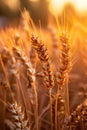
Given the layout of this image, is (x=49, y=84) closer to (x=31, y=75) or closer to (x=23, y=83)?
(x=31, y=75)

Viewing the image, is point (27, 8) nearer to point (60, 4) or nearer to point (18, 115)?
point (60, 4)

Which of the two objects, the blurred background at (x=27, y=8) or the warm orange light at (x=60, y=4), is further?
the blurred background at (x=27, y=8)

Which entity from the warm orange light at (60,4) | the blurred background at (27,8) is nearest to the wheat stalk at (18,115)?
the warm orange light at (60,4)

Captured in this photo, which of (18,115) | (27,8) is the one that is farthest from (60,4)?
(27,8)

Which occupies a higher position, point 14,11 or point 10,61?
point 14,11

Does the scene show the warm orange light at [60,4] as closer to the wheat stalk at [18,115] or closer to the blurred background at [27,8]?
the wheat stalk at [18,115]

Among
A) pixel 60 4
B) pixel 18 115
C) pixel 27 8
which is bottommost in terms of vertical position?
pixel 18 115

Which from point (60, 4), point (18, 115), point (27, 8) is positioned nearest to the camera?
point (18, 115)

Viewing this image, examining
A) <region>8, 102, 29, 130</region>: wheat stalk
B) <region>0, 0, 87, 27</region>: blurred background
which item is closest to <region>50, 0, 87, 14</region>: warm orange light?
<region>8, 102, 29, 130</region>: wheat stalk

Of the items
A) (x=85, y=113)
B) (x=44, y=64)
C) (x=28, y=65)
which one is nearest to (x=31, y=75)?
(x=28, y=65)

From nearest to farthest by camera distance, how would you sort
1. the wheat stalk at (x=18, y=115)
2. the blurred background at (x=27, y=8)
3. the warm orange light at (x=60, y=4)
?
the wheat stalk at (x=18, y=115) < the warm orange light at (x=60, y=4) < the blurred background at (x=27, y=8)

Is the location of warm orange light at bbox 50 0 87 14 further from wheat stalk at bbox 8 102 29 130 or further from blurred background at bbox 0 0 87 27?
blurred background at bbox 0 0 87 27
